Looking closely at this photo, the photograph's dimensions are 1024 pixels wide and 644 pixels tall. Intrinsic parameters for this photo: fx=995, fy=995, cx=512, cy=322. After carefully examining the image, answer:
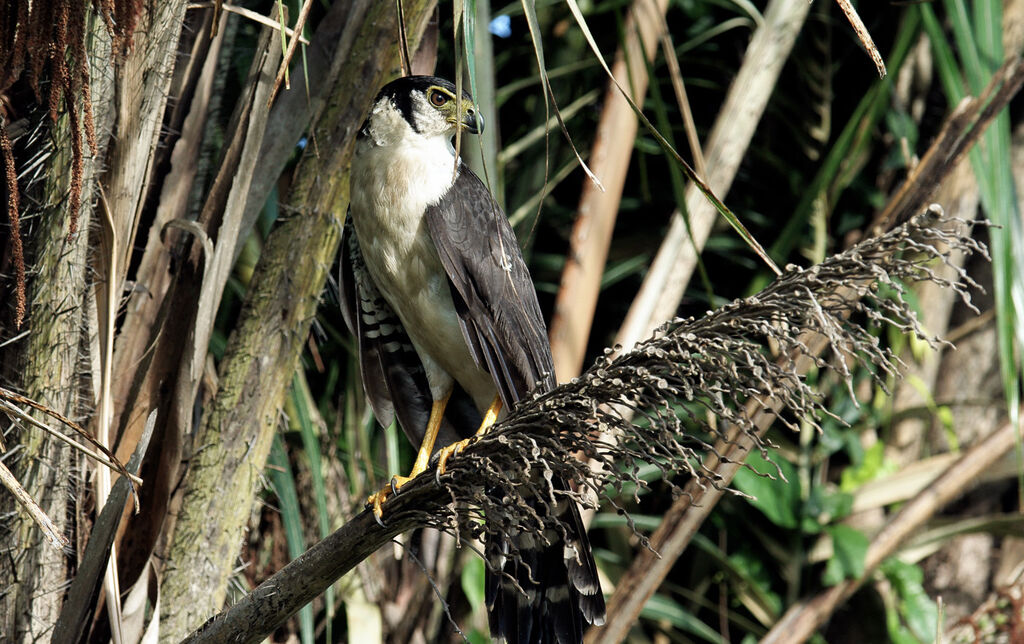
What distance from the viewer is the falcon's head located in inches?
96.7

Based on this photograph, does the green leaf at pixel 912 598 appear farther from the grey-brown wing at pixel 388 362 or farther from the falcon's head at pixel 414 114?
the falcon's head at pixel 414 114

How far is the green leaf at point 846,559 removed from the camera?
3037mm

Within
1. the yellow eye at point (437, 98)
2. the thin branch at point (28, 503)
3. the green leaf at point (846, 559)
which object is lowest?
the green leaf at point (846, 559)

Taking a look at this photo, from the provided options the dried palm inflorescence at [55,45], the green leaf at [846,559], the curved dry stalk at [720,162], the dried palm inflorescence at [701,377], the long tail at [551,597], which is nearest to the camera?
the dried palm inflorescence at [701,377]

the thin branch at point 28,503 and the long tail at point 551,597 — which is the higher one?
the thin branch at point 28,503

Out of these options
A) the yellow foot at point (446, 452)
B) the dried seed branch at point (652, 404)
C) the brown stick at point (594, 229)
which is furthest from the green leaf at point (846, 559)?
the dried seed branch at point (652, 404)

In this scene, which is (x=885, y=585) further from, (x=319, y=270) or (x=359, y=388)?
(x=319, y=270)

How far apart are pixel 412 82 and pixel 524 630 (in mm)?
1286

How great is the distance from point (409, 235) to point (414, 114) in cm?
34

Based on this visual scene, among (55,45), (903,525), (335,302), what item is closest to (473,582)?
(335,302)

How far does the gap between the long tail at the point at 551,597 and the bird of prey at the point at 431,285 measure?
0.05 metres

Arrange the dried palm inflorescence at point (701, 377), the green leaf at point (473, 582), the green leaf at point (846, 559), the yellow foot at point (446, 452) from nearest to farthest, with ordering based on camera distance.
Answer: the dried palm inflorescence at point (701, 377)
the yellow foot at point (446, 452)
the green leaf at point (473, 582)
the green leaf at point (846, 559)

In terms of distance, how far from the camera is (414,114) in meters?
2.50

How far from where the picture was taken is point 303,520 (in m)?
2.85
